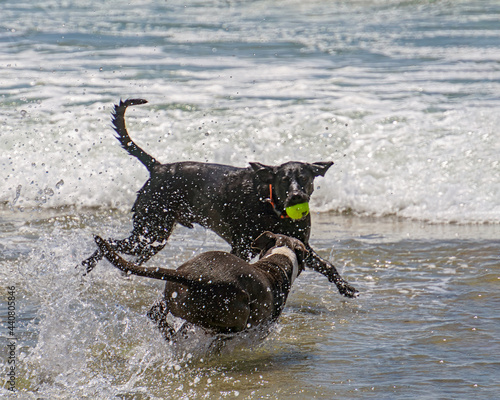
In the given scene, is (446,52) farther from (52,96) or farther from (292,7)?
(52,96)

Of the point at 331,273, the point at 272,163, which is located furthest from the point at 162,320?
the point at 272,163

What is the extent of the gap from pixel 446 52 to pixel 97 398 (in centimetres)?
1175

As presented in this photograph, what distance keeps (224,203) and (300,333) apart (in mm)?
1440

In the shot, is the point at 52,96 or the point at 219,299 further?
the point at 52,96

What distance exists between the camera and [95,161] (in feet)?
31.2

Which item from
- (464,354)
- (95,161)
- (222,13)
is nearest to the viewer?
(464,354)

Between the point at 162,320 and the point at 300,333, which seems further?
the point at 300,333

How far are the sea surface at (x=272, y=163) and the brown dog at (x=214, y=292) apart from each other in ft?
0.78

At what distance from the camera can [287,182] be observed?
5.22m

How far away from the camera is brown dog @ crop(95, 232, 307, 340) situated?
3662mm

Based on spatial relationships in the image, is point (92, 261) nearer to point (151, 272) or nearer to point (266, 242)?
point (266, 242)

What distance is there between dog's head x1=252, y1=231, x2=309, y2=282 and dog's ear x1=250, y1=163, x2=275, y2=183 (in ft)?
2.27

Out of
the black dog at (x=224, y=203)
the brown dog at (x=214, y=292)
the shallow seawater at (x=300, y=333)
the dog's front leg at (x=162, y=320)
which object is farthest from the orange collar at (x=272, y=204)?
the dog's front leg at (x=162, y=320)

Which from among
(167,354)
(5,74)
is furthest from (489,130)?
(5,74)
